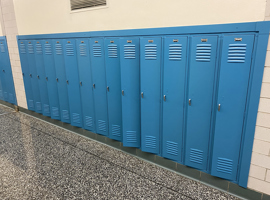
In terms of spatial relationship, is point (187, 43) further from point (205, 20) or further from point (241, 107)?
point (241, 107)

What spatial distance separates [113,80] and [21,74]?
10.3 feet

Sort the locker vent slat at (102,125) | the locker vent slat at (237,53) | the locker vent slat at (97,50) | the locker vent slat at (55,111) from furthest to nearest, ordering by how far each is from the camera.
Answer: the locker vent slat at (55,111)
the locker vent slat at (102,125)
the locker vent slat at (97,50)
the locker vent slat at (237,53)

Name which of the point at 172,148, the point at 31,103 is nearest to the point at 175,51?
the point at 172,148

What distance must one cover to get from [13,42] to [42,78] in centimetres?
144

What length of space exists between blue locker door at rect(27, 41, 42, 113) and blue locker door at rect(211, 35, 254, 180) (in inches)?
161

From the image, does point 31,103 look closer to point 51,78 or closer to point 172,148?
point 51,78

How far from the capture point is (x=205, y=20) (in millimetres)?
2424

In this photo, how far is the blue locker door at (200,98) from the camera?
2424 mm

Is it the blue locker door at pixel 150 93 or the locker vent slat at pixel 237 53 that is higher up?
the locker vent slat at pixel 237 53

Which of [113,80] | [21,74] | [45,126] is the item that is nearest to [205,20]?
[113,80]

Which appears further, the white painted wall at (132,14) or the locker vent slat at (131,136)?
the locker vent slat at (131,136)

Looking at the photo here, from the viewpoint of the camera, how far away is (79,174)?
300 cm

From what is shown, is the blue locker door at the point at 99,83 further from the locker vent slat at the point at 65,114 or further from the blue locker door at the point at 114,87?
the locker vent slat at the point at 65,114

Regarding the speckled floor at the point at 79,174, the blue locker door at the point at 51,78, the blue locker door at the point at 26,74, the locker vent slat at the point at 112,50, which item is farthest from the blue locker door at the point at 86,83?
the blue locker door at the point at 26,74
